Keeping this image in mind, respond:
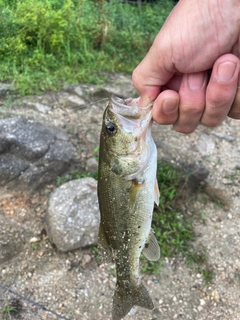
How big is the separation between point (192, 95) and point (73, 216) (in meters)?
2.04

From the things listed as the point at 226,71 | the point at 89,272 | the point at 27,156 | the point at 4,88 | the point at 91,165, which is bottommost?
the point at 89,272

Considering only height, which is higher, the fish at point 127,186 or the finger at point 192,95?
the finger at point 192,95

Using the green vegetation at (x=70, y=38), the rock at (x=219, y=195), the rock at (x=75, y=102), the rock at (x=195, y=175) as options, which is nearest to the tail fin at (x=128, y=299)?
the rock at (x=195, y=175)

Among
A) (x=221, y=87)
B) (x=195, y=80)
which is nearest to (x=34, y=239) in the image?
(x=195, y=80)

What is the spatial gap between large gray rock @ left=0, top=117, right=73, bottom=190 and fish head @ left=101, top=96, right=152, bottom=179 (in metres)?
1.99

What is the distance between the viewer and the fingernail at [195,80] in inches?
77.7

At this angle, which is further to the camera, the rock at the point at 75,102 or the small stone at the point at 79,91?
the small stone at the point at 79,91

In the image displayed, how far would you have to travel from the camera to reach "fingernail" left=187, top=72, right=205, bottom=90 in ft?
6.48

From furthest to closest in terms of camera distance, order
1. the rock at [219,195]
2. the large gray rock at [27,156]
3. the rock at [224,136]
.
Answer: the rock at [224,136] → the rock at [219,195] → the large gray rock at [27,156]

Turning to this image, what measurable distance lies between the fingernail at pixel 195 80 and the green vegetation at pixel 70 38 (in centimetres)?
182

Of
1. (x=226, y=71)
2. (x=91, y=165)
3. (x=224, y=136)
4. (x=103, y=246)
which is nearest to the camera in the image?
(x=226, y=71)

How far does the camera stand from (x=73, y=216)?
3.63 metres

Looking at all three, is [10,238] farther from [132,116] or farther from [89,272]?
[132,116]

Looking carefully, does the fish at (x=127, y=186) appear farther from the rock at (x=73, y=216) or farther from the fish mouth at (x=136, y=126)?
the rock at (x=73, y=216)
